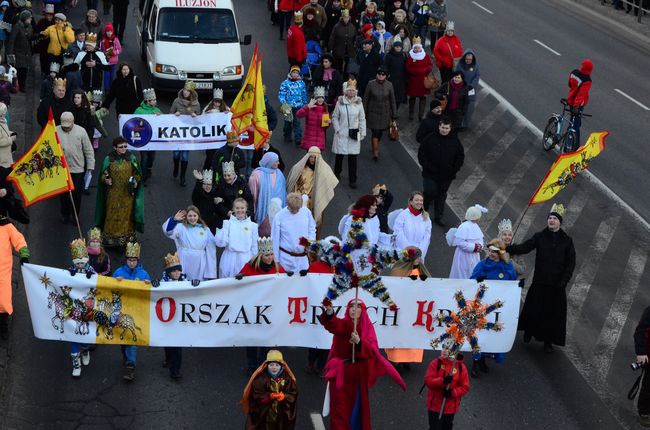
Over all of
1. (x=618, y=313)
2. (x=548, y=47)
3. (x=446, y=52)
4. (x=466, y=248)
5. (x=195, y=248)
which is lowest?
(x=548, y=47)

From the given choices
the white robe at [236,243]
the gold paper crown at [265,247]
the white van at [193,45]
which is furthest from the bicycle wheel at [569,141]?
the gold paper crown at [265,247]

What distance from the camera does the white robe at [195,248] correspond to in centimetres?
1396

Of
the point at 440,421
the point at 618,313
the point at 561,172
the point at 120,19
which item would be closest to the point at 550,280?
the point at 561,172

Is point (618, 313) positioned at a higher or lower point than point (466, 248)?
lower

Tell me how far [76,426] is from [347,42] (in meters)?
13.9

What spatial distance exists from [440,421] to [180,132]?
7919 mm

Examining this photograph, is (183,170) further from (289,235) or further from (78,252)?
(78,252)

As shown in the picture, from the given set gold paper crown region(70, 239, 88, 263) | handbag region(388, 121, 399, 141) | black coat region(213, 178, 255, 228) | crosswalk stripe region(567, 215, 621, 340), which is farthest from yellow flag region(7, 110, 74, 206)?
handbag region(388, 121, 399, 141)

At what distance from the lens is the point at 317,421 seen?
12.5 metres

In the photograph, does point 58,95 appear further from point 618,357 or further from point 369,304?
point 618,357

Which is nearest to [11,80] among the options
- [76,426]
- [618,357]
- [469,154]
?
[469,154]

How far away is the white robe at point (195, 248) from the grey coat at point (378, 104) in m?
6.77

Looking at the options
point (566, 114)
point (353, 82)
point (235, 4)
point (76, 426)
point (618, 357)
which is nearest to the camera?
point (76, 426)

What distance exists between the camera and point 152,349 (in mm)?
13781
